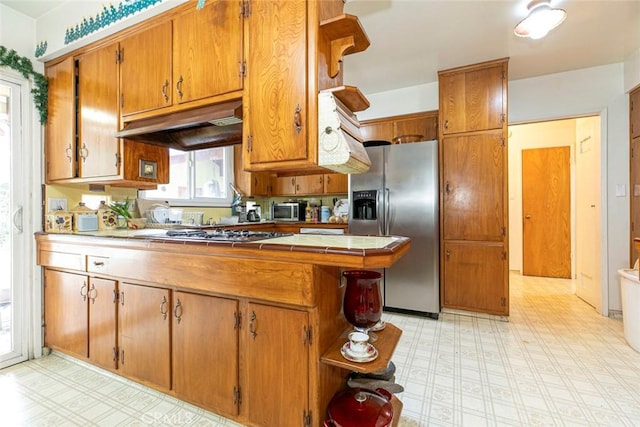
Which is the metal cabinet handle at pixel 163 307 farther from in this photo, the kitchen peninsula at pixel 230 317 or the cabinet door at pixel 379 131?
the cabinet door at pixel 379 131

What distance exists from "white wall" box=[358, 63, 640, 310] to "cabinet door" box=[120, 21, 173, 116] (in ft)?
11.6

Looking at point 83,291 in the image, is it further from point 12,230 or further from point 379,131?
point 379,131

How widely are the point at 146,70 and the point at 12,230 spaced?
160 cm

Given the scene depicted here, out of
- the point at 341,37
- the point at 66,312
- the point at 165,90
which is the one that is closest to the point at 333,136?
the point at 341,37

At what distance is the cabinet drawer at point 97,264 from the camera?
192cm

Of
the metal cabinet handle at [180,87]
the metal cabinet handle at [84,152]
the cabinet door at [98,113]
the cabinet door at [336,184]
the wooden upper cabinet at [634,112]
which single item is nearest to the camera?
the metal cabinet handle at [180,87]

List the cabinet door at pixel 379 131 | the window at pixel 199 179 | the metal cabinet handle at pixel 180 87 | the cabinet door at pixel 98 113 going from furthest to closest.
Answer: the cabinet door at pixel 379 131, the window at pixel 199 179, the cabinet door at pixel 98 113, the metal cabinet handle at pixel 180 87

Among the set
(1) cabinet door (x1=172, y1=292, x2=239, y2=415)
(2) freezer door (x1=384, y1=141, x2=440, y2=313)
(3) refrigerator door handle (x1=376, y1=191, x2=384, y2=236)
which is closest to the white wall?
(2) freezer door (x1=384, y1=141, x2=440, y2=313)

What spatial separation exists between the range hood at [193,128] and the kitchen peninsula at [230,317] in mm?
713

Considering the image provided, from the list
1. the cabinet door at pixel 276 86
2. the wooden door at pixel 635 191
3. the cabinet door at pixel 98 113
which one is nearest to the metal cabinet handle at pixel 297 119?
the cabinet door at pixel 276 86

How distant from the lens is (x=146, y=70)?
6.59ft

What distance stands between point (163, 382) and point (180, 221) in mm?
1815

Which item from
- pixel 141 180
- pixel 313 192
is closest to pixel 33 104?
pixel 141 180

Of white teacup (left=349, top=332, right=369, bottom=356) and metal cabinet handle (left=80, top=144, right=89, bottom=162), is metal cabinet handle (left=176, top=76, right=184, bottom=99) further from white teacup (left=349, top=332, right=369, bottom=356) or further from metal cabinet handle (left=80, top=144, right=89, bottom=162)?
white teacup (left=349, top=332, right=369, bottom=356)
